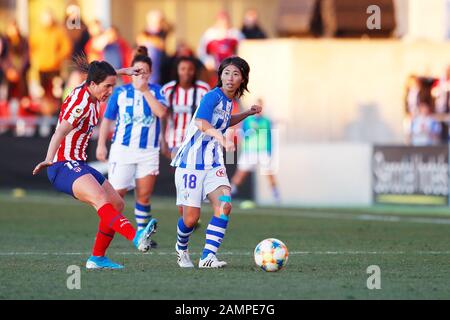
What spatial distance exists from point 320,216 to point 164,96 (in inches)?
212

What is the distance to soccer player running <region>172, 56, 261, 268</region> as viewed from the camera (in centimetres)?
1105

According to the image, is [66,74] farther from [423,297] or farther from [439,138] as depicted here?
[423,297]

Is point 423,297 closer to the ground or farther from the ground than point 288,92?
closer to the ground

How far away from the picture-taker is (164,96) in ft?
45.7

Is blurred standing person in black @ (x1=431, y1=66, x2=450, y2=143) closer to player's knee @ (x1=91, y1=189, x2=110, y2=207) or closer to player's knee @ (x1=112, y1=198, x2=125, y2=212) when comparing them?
player's knee @ (x1=112, y1=198, x2=125, y2=212)

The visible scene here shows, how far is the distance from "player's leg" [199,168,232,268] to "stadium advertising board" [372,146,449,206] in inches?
390

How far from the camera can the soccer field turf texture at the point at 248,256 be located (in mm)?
9570

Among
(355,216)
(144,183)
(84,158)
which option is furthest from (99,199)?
(355,216)

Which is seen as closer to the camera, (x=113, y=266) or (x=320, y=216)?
(x=113, y=266)

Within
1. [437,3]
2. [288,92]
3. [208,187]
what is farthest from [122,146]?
[437,3]

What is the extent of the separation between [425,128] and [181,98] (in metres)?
9.30

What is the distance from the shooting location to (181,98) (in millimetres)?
14922

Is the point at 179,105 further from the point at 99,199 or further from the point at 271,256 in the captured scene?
the point at 271,256

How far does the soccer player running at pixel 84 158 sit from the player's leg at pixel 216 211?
2.38 ft
